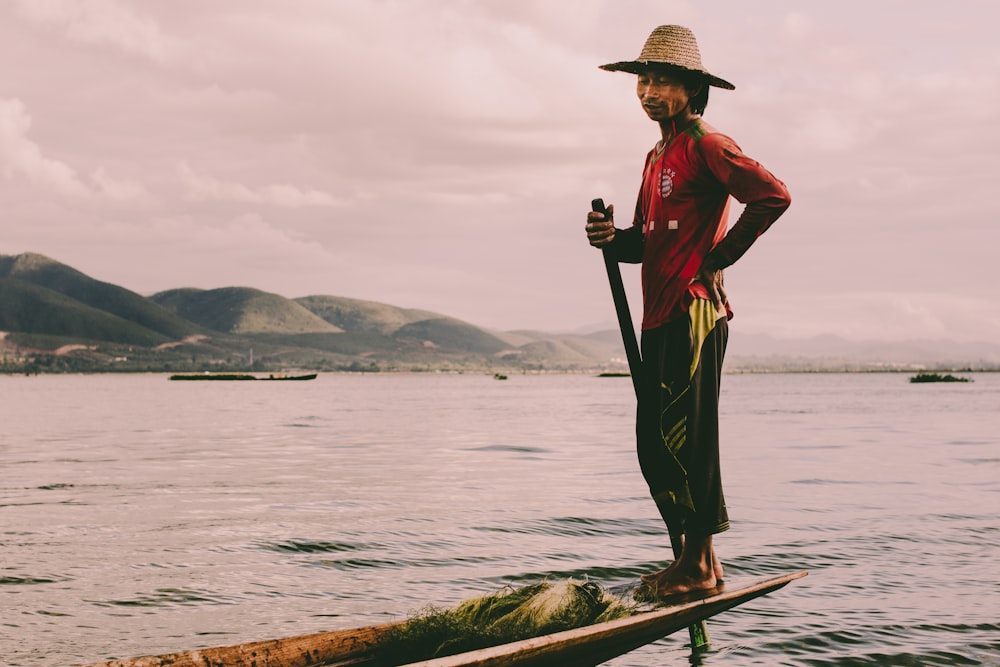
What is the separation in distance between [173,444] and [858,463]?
23228 mm

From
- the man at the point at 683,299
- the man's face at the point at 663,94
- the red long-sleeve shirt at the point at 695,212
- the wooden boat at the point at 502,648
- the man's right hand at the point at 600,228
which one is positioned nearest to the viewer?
the wooden boat at the point at 502,648

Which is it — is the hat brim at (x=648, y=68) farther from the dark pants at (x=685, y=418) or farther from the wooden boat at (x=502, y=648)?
the wooden boat at (x=502, y=648)

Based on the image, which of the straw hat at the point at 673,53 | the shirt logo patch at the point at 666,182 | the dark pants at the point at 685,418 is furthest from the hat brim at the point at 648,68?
the dark pants at the point at 685,418

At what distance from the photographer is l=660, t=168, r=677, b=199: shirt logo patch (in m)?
6.59

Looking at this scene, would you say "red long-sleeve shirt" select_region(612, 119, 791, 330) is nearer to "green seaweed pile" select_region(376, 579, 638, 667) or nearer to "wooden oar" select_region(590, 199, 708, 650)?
"wooden oar" select_region(590, 199, 708, 650)

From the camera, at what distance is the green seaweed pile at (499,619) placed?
239 inches

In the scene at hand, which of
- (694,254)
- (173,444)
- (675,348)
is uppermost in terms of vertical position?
(694,254)

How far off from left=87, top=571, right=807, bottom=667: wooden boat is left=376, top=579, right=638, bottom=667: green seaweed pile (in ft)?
0.51

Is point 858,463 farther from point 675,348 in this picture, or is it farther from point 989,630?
point 675,348

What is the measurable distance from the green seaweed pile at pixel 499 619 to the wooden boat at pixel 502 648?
156 millimetres

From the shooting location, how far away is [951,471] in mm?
24484

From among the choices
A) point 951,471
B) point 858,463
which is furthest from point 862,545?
point 858,463

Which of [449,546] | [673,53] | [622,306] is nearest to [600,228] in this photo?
[622,306]

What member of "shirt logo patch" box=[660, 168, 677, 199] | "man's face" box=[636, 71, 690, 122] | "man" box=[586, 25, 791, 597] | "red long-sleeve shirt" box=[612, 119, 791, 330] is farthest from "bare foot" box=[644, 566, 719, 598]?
"man's face" box=[636, 71, 690, 122]
